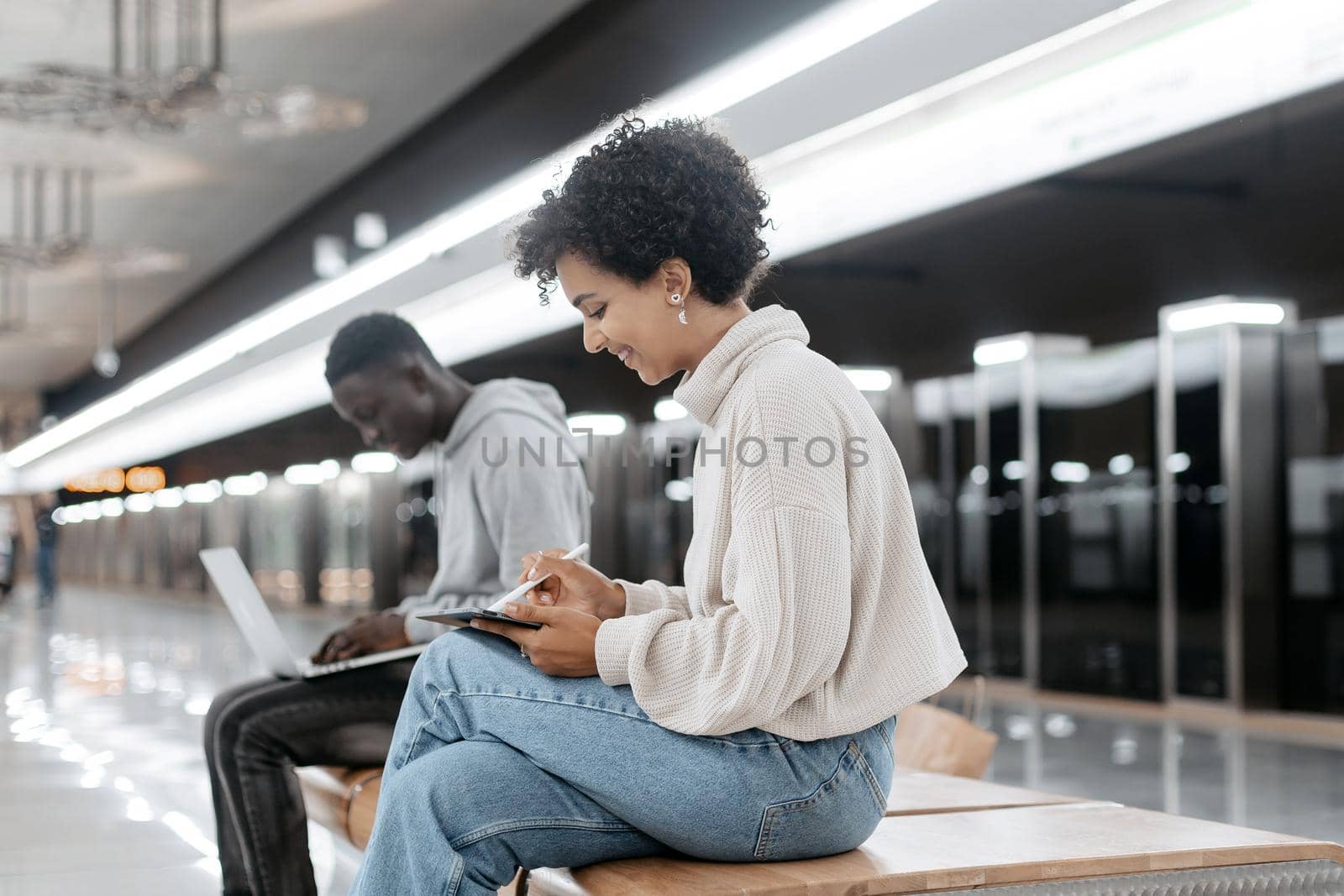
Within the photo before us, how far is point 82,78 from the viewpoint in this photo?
249 inches

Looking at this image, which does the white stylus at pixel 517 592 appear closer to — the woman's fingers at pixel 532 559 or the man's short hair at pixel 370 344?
the woman's fingers at pixel 532 559

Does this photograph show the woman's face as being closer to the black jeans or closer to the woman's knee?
the woman's knee

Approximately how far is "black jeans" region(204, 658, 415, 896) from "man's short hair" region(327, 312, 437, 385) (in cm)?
66

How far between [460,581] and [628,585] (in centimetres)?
104

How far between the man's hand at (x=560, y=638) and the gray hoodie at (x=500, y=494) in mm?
1025

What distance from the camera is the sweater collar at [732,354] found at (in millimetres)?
1611

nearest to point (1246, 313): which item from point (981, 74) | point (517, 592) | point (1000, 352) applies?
point (1000, 352)

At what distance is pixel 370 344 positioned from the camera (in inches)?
114

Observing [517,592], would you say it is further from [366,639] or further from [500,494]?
[366,639]

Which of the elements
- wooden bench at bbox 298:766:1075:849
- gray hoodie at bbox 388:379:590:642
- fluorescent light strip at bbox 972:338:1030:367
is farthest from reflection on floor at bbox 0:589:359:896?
fluorescent light strip at bbox 972:338:1030:367

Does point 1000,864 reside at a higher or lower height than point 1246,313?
lower

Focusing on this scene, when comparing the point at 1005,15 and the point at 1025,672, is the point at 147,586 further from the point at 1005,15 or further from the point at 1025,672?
the point at 1005,15

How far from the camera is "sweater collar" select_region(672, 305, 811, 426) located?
1.61m

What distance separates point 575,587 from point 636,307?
365 millimetres
